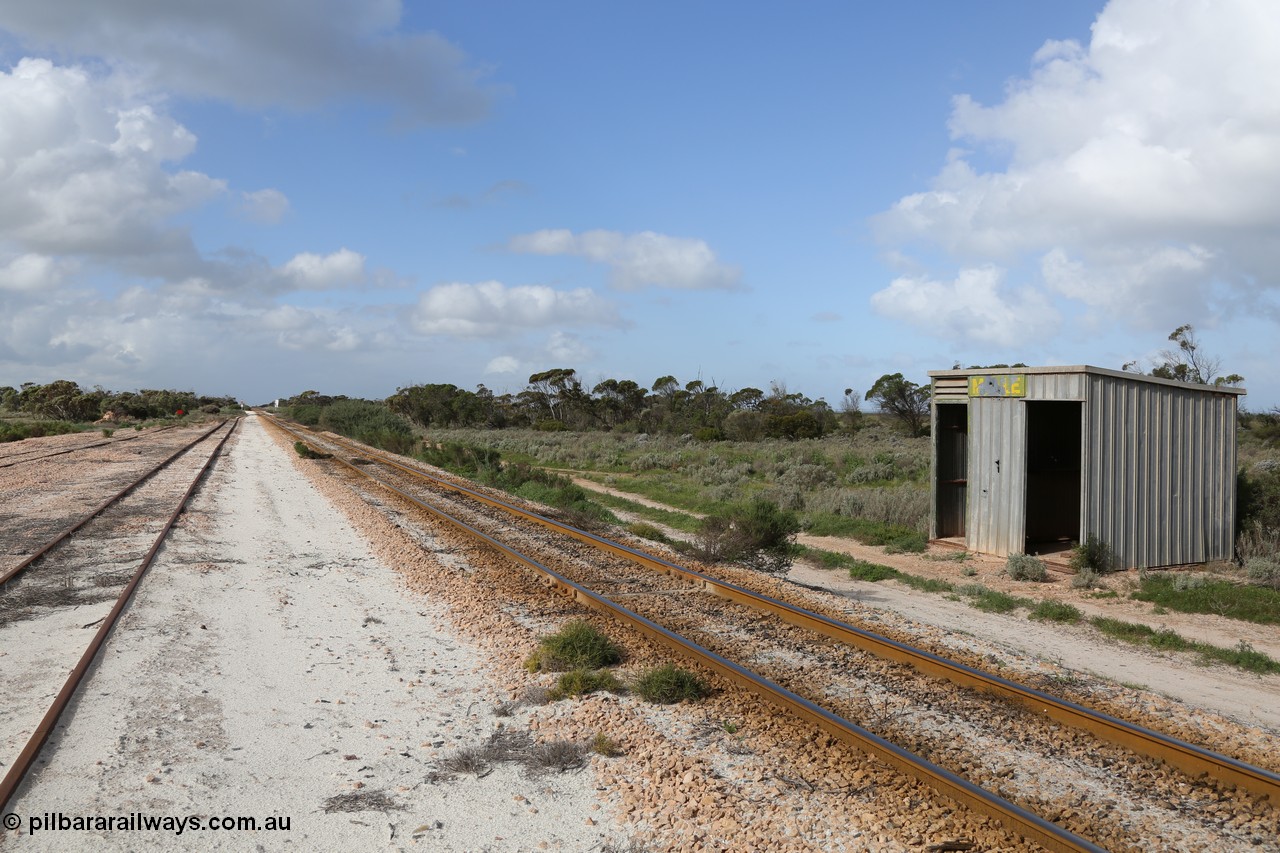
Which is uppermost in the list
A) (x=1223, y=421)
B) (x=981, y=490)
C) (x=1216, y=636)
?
(x=1223, y=421)

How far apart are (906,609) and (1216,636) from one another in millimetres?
3760

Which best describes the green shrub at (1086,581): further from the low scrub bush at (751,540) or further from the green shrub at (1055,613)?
the low scrub bush at (751,540)

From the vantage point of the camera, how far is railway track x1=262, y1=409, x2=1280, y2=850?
5.12 m

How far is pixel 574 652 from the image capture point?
7926 mm

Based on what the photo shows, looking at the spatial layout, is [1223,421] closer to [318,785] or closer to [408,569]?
[408,569]

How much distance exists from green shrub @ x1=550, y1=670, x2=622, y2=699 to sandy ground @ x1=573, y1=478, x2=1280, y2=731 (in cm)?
398

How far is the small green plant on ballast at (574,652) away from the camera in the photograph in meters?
7.82

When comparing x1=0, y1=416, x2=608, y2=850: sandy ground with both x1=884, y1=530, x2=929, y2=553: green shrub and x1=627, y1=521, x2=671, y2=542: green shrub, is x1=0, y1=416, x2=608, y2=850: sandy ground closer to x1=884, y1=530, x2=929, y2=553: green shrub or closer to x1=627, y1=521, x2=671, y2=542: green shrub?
x1=627, y1=521, x2=671, y2=542: green shrub

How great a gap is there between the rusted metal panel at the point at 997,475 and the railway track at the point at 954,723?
6474 mm

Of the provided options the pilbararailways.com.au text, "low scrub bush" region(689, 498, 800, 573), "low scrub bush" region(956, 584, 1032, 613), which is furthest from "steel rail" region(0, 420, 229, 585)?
"low scrub bush" region(956, 584, 1032, 613)

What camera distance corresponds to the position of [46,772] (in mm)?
5434

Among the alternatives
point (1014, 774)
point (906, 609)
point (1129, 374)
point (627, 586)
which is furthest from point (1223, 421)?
point (1014, 774)

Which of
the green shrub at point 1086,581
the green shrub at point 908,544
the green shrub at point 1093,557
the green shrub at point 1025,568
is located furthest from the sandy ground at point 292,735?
the green shrub at point 1093,557

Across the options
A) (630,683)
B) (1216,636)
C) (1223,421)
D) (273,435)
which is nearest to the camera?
(630,683)
